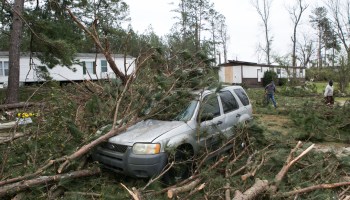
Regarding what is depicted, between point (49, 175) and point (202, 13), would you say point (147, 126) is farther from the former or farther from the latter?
point (202, 13)

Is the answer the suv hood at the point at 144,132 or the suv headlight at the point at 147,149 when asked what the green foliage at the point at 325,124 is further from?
the suv headlight at the point at 147,149

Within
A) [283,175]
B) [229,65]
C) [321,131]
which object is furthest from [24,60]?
[283,175]

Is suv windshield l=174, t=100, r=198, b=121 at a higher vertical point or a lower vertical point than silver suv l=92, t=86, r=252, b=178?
higher

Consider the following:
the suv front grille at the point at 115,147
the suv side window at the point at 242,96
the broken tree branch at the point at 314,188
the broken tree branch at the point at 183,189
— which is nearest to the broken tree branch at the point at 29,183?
the suv front grille at the point at 115,147

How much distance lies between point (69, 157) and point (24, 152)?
1.61 meters

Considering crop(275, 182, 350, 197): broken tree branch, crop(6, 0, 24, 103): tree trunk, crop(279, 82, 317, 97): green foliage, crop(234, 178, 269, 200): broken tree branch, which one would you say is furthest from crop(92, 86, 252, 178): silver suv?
crop(279, 82, 317, 97): green foliage

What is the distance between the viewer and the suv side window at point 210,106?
230 inches

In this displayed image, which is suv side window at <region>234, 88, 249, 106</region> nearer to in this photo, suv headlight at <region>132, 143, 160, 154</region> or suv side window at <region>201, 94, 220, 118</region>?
suv side window at <region>201, 94, 220, 118</region>

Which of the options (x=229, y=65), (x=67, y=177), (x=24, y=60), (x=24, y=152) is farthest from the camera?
(x=229, y=65)

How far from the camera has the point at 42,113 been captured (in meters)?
7.30

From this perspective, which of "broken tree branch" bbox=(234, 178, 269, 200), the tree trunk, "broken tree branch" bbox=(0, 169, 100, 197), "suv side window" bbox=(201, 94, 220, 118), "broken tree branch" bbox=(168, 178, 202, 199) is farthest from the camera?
the tree trunk

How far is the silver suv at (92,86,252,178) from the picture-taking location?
16.1 feet

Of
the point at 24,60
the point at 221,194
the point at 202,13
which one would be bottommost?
the point at 221,194

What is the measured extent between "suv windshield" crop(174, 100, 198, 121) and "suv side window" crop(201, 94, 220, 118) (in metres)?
0.18
